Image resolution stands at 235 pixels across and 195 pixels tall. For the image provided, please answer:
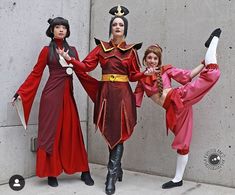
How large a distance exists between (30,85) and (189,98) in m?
1.33

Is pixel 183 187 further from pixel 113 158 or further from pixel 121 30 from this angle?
pixel 121 30

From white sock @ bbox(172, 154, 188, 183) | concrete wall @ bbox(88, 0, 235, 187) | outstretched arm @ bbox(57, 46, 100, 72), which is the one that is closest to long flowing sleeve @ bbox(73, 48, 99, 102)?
outstretched arm @ bbox(57, 46, 100, 72)

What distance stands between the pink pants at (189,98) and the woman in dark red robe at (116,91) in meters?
0.37

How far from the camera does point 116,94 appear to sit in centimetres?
276

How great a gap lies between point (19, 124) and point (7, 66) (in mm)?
533

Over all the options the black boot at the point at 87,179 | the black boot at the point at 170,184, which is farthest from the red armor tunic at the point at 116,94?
the black boot at the point at 170,184

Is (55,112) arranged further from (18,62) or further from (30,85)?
(18,62)

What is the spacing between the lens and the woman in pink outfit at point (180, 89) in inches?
103

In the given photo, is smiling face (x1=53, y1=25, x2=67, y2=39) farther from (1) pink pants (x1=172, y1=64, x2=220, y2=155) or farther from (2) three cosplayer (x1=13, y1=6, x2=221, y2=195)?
(1) pink pants (x1=172, y1=64, x2=220, y2=155)

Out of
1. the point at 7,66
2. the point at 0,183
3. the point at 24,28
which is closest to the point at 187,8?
the point at 24,28

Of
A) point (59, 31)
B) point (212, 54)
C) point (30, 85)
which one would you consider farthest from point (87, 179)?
point (212, 54)

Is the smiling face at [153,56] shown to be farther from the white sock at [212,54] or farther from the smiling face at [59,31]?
the smiling face at [59,31]

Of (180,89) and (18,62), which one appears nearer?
(180,89)

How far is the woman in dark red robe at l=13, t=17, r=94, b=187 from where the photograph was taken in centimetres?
284
